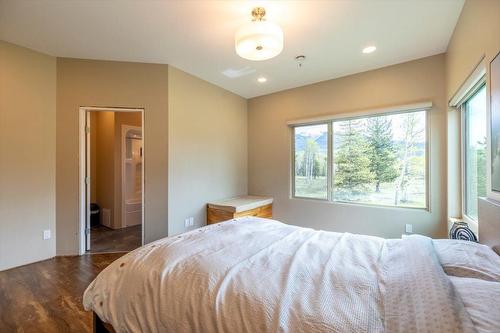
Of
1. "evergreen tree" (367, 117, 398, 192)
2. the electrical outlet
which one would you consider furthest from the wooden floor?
"evergreen tree" (367, 117, 398, 192)

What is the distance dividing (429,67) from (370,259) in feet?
9.30

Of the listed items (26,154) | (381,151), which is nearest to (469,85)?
(381,151)

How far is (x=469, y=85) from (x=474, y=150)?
0.66 m

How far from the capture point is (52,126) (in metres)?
2.98

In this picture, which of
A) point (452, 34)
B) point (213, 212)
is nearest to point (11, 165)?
point (213, 212)

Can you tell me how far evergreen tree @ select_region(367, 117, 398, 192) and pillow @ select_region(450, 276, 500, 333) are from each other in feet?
8.02

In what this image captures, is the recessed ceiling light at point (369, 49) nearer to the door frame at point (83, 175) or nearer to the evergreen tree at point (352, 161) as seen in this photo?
the evergreen tree at point (352, 161)

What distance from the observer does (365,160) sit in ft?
11.2

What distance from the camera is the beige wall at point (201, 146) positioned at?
3.25 m

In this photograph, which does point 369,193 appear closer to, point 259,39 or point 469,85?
point 469,85

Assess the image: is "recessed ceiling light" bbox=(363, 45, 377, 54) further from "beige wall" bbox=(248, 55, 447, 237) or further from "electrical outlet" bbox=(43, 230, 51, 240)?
"electrical outlet" bbox=(43, 230, 51, 240)

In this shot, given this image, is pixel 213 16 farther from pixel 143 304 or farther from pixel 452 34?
pixel 452 34

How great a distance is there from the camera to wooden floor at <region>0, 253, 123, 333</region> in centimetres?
174

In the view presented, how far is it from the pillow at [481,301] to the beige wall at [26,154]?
3959 mm
